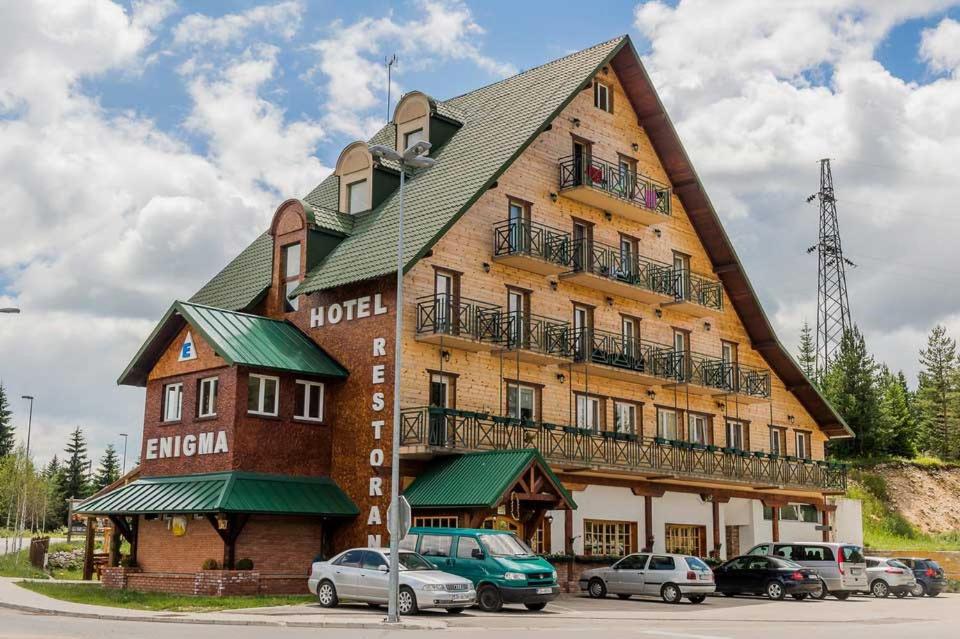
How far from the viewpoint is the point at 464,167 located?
112 ft

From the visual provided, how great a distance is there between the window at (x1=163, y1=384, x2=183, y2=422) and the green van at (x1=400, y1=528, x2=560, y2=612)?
1028 centimetres

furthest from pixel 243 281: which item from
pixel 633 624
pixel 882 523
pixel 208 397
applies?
pixel 882 523

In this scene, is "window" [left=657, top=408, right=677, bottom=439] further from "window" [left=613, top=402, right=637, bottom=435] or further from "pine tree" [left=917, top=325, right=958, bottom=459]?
"pine tree" [left=917, top=325, right=958, bottom=459]

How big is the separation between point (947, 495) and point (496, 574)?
51.5 m

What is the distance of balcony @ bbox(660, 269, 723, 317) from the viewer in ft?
129

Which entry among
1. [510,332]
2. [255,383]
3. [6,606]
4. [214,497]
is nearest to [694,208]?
[510,332]

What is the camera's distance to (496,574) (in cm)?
2383

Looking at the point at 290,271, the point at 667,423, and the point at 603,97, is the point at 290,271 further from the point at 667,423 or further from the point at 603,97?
the point at 667,423

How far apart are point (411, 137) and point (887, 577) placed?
22.6 m

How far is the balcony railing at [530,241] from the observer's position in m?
33.5

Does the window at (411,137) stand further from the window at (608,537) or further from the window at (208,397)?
the window at (608,537)

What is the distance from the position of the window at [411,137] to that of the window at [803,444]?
68.1ft

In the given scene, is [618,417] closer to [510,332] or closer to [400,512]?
[510,332]

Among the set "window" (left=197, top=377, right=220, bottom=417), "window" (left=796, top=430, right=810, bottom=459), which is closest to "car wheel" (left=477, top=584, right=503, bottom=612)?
"window" (left=197, top=377, right=220, bottom=417)
